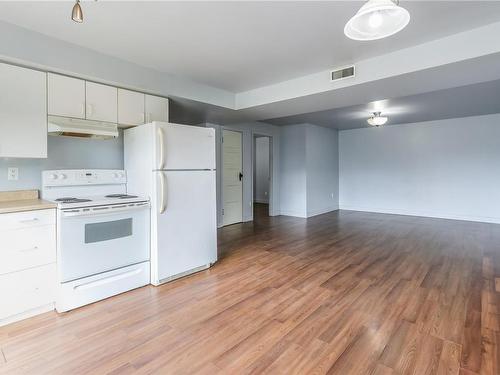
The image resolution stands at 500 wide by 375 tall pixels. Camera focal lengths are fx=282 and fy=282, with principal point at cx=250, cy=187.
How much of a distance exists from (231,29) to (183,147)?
1255 millimetres

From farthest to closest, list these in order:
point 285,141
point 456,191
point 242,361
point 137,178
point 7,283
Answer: point 285,141 < point 456,191 < point 137,178 < point 7,283 < point 242,361

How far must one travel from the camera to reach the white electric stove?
239 centimetres

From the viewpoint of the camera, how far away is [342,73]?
10.8ft

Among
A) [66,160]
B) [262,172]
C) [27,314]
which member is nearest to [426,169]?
[262,172]

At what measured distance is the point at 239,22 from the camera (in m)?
2.38

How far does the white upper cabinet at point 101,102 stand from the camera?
2.87m

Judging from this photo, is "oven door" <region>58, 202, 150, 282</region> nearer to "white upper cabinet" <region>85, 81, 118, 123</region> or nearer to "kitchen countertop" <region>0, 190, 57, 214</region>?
"kitchen countertop" <region>0, 190, 57, 214</region>

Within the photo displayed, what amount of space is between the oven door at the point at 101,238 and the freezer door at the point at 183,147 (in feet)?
1.73

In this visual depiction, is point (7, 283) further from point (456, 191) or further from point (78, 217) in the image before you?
point (456, 191)

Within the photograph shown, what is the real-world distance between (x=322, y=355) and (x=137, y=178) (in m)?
2.47

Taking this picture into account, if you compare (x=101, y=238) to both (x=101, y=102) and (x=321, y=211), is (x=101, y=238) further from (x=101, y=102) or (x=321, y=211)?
(x=321, y=211)

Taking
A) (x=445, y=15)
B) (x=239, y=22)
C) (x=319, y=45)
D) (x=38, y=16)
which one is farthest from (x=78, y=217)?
(x=445, y=15)

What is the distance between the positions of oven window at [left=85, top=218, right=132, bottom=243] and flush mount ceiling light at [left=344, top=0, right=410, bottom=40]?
2475 millimetres

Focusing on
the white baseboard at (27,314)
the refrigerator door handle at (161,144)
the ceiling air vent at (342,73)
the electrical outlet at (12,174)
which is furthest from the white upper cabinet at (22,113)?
the ceiling air vent at (342,73)
